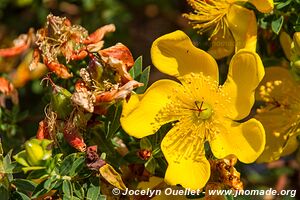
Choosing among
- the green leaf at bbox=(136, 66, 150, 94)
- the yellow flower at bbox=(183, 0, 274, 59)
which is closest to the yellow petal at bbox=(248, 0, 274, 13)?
the yellow flower at bbox=(183, 0, 274, 59)

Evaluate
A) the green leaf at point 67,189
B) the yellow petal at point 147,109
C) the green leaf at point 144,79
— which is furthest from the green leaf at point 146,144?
the green leaf at point 67,189

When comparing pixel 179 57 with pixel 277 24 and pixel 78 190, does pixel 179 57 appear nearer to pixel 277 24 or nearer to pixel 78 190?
pixel 277 24

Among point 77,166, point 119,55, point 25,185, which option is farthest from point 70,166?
point 119,55

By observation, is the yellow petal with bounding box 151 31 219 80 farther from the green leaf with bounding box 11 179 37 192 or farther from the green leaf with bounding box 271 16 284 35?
the green leaf with bounding box 11 179 37 192

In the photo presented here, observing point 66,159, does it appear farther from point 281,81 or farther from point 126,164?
point 281,81

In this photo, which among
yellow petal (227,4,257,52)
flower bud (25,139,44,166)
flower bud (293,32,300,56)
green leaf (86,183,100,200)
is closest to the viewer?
flower bud (25,139,44,166)
